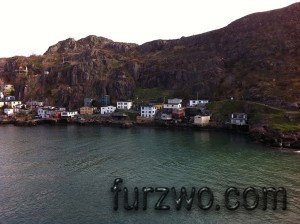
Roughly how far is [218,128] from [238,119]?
6525mm

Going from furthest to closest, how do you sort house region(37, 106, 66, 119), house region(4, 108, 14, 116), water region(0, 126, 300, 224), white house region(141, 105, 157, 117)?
house region(4, 108, 14, 116), house region(37, 106, 66, 119), white house region(141, 105, 157, 117), water region(0, 126, 300, 224)

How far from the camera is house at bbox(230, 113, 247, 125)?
339ft

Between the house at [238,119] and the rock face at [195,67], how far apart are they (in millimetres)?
13073

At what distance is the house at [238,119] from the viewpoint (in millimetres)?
103188

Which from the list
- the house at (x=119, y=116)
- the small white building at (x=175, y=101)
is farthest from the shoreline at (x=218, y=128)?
the small white building at (x=175, y=101)

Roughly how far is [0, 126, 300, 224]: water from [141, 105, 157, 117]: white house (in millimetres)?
28332

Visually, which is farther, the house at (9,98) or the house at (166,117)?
the house at (9,98)

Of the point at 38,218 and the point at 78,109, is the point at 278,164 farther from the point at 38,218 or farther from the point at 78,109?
the point at 78,109

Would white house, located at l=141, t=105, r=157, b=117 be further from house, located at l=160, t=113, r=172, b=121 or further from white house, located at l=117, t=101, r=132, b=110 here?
white house, located at l=117, t=101, r=132, b=110

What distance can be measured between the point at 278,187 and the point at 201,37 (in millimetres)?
127612

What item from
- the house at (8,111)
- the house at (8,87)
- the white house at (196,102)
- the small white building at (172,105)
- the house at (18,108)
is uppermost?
the house at (8,87)

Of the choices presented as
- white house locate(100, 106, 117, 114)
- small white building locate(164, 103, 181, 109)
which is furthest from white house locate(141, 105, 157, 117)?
white house locate(100, 106, 117, 114)

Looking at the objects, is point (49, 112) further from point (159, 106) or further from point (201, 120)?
point (201, 120)

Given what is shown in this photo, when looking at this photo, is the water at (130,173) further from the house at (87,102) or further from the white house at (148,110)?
the house at (87,102)
